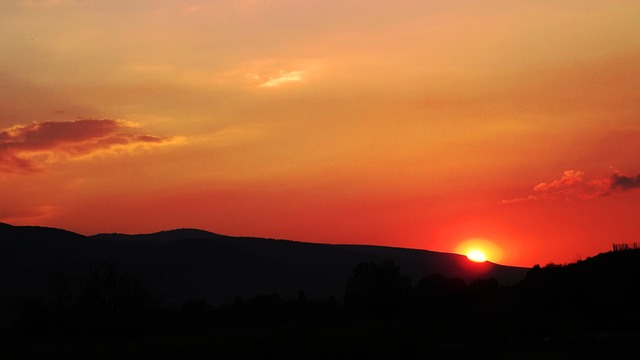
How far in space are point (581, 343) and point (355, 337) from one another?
14.2 m

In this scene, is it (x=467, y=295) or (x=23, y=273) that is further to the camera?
(x=23, y=273)

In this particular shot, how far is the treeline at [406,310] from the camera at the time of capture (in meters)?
63.1

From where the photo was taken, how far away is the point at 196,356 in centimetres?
4812

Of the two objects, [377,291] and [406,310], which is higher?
[377,291]

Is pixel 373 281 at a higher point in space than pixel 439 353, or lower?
higher

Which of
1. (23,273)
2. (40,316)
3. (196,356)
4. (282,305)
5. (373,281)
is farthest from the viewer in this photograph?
(23,273)

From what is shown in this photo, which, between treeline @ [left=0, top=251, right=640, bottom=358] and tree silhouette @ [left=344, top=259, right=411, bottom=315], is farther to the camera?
tree silhouette @ [left=344, top=259, right=411, bottom=315]

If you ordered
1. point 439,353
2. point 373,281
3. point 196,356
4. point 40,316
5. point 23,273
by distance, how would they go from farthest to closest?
point 23,273
point 373,281
point 40,316
point 439,353
point 196,356

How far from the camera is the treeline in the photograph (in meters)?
63.1

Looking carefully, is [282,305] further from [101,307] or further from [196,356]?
[196,356]

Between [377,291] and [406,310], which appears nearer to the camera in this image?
[406,310]

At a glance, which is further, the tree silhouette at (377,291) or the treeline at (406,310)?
the tree silhouette at (377,291)

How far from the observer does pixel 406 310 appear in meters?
79.8

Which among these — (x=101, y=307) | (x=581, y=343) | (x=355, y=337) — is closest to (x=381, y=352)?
(x=355, y=337)
